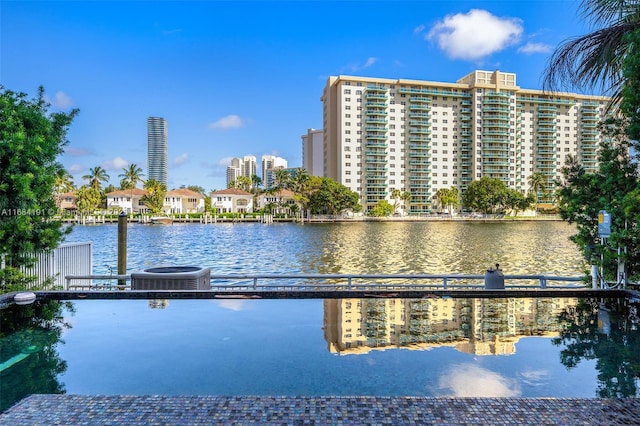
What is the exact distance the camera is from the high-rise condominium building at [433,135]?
10256cm

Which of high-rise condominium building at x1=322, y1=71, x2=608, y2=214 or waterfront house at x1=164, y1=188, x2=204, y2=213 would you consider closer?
waterfront house at x1=164, y1=188, x2=204, y2=213

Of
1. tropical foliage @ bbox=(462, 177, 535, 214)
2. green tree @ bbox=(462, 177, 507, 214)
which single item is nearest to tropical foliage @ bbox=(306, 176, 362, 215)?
green tree @ bbox=(462, 177, 507, 214)

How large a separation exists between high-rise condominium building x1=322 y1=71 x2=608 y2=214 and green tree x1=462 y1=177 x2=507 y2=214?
31.1 ft

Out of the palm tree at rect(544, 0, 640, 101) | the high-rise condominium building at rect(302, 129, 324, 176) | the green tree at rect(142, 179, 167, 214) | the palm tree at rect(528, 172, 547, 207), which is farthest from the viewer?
the high-rise condominium building at rect(302, 129, 324, 176)

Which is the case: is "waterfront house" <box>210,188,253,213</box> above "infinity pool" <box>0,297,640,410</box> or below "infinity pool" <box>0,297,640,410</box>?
above

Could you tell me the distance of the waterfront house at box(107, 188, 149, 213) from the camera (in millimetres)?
93812

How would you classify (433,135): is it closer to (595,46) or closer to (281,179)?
(281,179)

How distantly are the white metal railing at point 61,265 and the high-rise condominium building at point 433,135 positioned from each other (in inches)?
3645

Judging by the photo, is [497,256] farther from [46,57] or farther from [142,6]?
[46,57]

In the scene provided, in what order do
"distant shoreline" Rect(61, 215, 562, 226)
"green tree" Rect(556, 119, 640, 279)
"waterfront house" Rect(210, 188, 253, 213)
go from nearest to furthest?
1. "green tree" Rect(556, 119, 640, 279)
2. "distant shoreline" Rect(61, 215, 562, 226)
3. "waterfront house" Rect(210, 188, 253, 213)

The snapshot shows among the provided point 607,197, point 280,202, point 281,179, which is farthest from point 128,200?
point 607,197

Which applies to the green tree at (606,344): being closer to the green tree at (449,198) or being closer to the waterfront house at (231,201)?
the green tree at (449,198)

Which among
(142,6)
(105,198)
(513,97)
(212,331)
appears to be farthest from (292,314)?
(513,97)

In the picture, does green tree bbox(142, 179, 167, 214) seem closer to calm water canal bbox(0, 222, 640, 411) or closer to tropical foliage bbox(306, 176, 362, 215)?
tropical foliage bbox(306, 176, 362, 215)
